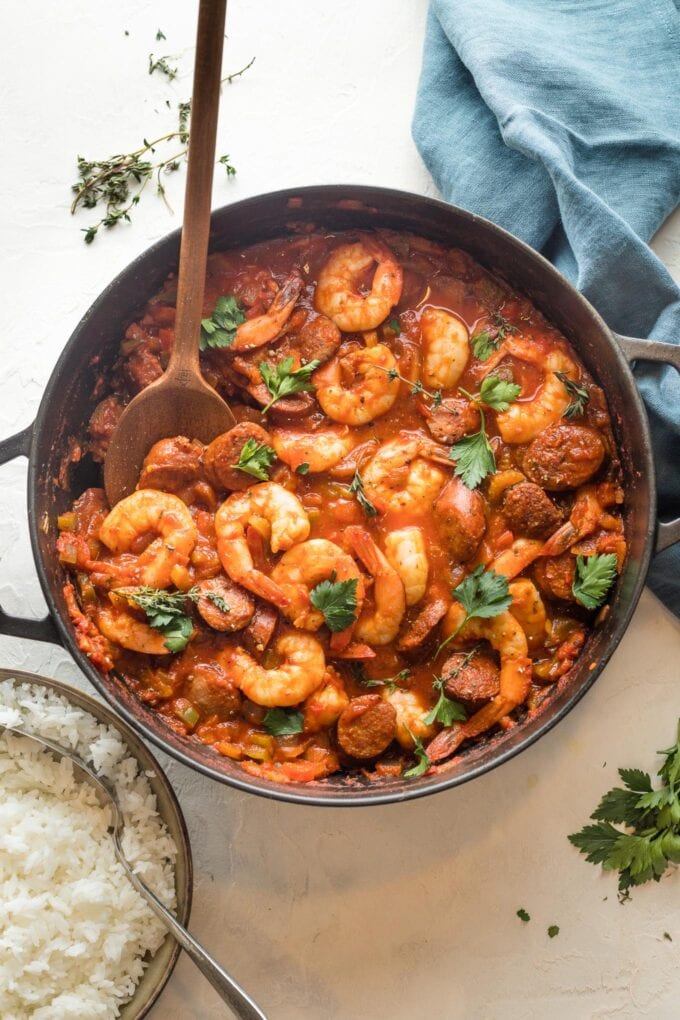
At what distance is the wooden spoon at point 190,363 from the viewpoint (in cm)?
299

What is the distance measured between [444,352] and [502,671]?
1216 millimetres

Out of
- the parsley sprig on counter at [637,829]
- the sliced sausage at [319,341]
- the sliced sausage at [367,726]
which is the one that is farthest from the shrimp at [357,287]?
the parsley sprig on counter at [637,829]

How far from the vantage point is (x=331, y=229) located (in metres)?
3.87

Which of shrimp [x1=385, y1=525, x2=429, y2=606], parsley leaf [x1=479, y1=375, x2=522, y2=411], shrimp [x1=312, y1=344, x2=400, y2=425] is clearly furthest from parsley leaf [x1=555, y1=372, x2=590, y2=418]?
shrimp [x1=385, y1=525, x2=429, y2=606]

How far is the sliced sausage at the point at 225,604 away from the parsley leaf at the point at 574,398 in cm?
140

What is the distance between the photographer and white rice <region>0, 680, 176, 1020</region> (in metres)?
3.46

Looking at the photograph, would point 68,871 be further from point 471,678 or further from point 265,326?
point 265,326

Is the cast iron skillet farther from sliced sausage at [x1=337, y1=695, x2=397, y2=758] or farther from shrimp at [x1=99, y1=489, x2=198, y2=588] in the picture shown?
shrimp at [x1=99, y1=489, x2=198, y2=588]

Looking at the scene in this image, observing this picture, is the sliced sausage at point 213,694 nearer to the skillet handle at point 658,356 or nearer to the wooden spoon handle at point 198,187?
the wooden spoon handle at point 198,187

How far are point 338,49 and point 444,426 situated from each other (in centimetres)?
172

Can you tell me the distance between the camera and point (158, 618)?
3.45 meters

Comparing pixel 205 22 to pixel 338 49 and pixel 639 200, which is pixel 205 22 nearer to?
pixel 338 49

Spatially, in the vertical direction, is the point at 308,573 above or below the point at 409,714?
above

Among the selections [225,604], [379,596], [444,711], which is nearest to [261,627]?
[225,604]
